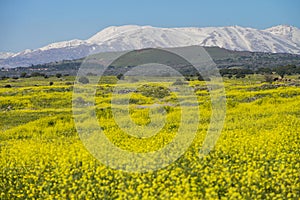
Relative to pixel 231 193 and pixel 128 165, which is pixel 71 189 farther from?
pixel 231 193

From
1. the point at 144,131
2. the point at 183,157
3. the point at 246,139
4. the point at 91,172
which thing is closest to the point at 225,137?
the point at 246,139

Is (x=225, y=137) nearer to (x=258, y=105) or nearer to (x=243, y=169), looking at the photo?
(x=243, y=169)

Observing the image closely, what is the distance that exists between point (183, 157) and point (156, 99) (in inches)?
1221

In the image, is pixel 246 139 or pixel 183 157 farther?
pixel 246 139

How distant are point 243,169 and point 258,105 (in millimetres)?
17715

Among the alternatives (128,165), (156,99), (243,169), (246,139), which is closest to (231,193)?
(243,169)

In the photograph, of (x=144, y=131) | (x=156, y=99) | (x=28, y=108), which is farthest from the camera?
(x=156, y=99)

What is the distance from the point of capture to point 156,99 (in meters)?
44.9

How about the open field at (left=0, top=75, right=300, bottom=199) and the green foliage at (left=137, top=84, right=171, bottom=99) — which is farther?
the green foliage at (left=137, top=84, right=171, bottom=99)

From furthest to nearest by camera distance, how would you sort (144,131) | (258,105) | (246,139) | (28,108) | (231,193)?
(28,108)
(258,105)
(144,131)
(246,139)
(231,193)

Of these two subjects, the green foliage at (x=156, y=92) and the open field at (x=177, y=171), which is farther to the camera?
the green foliage at (x=156, y=92)

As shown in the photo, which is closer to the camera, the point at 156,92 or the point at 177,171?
the point at 177,171

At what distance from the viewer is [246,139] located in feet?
51.1

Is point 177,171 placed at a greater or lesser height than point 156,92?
greater
